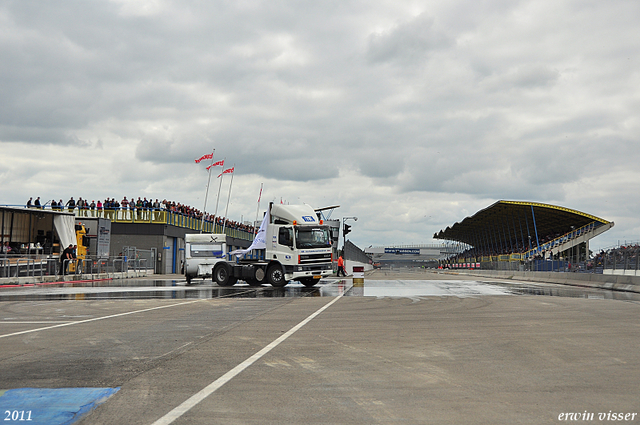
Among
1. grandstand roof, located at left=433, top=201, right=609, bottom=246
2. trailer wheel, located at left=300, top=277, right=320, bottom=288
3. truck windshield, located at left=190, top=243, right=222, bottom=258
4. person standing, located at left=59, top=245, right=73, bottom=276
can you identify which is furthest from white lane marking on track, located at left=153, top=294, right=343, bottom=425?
grandstand roof, located at left=433, top=201, right=609, bottom=246

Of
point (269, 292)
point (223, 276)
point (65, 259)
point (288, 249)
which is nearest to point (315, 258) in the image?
point (288, 249)

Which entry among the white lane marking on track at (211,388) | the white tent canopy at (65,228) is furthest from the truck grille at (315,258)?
the white tent canopy at (65,228)

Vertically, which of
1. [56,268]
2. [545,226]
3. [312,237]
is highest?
[545,226]

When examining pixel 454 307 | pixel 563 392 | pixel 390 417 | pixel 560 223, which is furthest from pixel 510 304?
pixel 560 223

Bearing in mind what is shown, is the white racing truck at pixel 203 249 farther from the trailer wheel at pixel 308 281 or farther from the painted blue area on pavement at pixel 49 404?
the painted blue area on pavement at pixel 49 404

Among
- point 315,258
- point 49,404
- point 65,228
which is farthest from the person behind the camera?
point 65,228

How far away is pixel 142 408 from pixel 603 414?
397cm

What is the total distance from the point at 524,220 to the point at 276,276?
227ft

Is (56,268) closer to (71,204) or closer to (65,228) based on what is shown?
(65,228)

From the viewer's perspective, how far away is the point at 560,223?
267ft

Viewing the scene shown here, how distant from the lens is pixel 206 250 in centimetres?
3838

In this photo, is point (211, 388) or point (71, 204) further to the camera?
point (71, 204)

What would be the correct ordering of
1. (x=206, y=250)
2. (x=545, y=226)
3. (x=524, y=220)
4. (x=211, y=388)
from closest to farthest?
(x=211, y=388)
(x=206, y=250)
(x=524, y=220)
(x=545, y=226)

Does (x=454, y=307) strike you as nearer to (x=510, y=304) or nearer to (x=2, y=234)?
(x=510, y=304)
